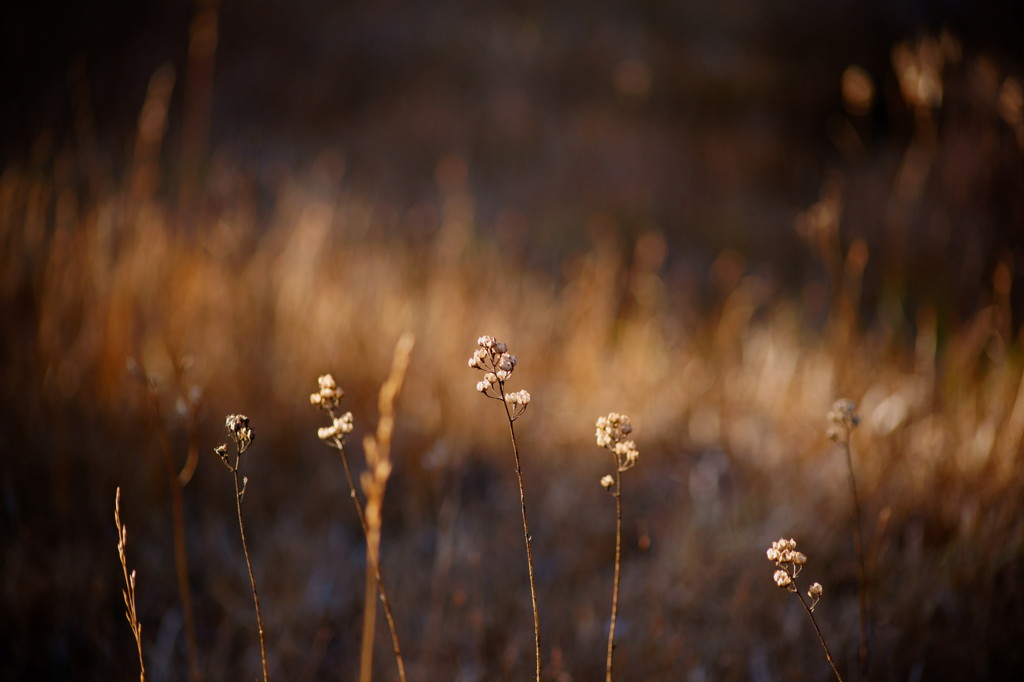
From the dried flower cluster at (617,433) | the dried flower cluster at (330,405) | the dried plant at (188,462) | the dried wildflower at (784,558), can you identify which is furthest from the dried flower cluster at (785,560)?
the dried plant at (188,462)

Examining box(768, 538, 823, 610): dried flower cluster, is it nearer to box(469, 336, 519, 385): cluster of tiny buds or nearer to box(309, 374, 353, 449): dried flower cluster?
box(469, 336, 519, 385): cluster of tiny buds

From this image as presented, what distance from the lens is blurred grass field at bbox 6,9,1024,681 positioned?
1.34m

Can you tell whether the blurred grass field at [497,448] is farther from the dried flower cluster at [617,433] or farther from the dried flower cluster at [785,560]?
the dried flower cluster at [617,433]

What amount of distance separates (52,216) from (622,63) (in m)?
5.35

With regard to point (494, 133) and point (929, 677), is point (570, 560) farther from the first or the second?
point (494, 133)

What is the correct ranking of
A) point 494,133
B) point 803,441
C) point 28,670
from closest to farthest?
point 28,670, point 803,441, point 494,133

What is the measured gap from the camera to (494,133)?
5.43 m

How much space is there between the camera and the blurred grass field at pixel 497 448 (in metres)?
1.34

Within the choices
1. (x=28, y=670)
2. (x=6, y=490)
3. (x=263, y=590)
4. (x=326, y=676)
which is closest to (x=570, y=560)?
(x=326, y=676)

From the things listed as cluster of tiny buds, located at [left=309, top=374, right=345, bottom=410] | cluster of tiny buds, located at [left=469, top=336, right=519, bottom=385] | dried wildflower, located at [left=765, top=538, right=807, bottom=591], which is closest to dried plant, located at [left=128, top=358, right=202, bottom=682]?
cluster of tiny buds, located at [left=309, top=374, right=345, bottom=410]

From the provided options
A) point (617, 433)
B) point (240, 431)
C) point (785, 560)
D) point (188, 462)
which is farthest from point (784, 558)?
point (188, 462)

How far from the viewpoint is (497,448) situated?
213 cm

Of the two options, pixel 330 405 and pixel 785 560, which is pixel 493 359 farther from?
pixel 785 560

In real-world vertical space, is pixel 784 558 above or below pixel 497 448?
below
